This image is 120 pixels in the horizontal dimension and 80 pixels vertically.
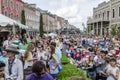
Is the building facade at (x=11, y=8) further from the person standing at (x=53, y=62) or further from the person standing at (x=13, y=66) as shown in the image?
the person standing at (x=13, y=66)

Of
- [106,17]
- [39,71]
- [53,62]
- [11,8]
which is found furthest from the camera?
[106,17]

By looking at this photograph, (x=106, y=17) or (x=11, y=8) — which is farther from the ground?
(x=11, y=8)

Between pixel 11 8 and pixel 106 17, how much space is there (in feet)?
70.2

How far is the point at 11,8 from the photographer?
208 feet

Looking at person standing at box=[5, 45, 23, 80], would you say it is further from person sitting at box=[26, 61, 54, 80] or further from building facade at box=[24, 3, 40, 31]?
building facade at box=[24, 3, 40, 31]

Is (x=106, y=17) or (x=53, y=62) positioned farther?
(x=106, y=17)

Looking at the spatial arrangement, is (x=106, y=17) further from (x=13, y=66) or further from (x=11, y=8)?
(x=13, y=66)

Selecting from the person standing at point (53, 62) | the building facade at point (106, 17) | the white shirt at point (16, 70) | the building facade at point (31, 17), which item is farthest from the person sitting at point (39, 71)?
the building facade at point (31, 17)

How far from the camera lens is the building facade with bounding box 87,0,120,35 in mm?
62031

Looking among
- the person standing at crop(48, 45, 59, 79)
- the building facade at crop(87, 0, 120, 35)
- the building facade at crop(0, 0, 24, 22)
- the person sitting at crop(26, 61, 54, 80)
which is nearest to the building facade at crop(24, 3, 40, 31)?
the building facade at crop(0, 0, 24, 22)

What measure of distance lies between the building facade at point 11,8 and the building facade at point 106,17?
714 inches

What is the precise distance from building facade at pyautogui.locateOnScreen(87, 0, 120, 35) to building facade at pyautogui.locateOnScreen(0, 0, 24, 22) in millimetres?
18128

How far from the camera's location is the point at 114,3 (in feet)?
210

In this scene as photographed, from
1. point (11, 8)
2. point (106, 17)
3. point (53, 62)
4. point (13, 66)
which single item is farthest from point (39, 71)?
point (106, 17)
